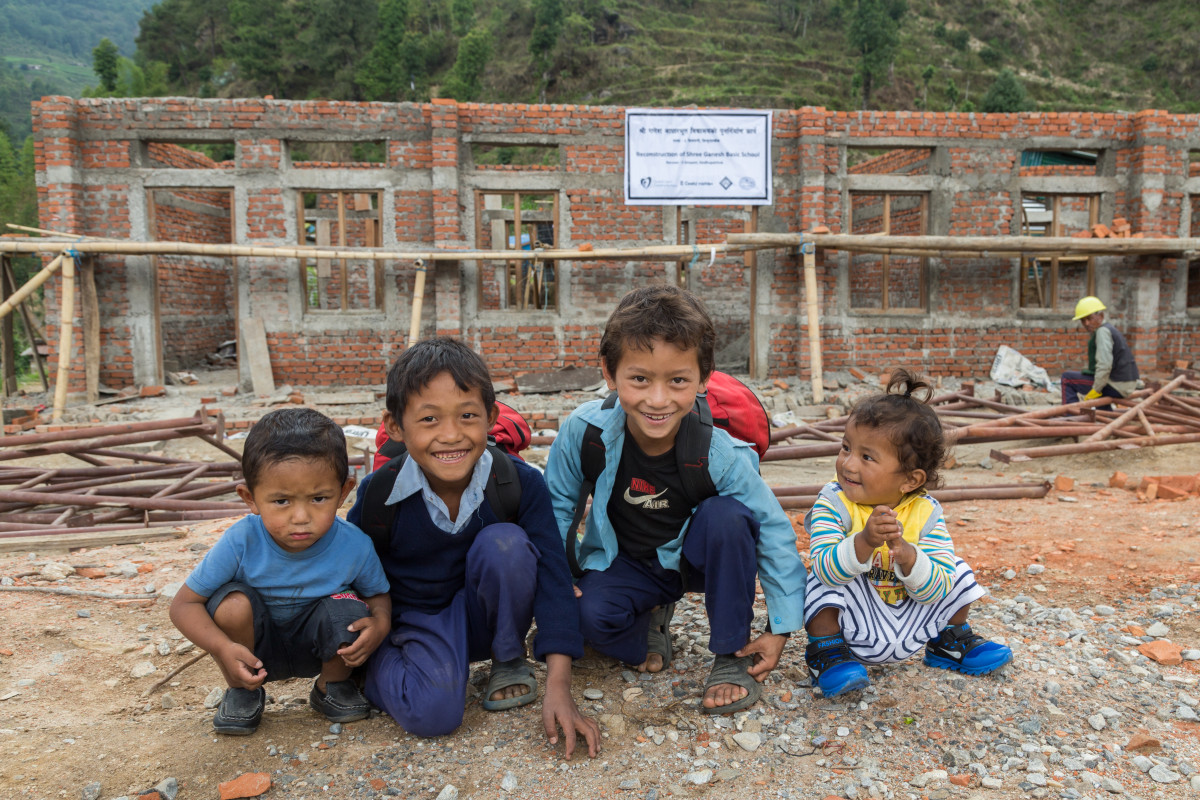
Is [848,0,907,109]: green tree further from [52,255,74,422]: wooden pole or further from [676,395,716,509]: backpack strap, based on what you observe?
[676,395,716,509]: backpack strap

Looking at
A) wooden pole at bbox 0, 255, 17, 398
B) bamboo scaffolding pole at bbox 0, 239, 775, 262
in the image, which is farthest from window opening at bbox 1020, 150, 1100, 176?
wooden pole at bbox 0, 255, 17, 398

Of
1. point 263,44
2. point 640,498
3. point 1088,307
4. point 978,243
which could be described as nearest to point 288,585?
point 640,498

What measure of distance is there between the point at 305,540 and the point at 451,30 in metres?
48.9

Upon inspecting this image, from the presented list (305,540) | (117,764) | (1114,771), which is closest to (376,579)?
(305,540)

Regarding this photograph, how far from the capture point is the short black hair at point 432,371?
213 cm

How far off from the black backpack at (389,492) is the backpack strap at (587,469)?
220 mm

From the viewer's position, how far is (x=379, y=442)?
2752 mm

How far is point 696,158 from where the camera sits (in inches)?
413

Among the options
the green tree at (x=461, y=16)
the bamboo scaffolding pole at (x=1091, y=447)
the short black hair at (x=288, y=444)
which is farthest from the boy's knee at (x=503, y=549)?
the green tree at (x=461, y=16)

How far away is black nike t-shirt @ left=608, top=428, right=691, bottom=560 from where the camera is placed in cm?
241

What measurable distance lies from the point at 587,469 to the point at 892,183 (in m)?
10.2

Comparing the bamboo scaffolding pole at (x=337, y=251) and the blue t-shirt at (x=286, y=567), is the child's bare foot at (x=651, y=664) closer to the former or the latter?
the blue t-shirt at (x=286, y=567)

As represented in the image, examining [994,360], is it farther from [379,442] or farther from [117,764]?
[117,764]

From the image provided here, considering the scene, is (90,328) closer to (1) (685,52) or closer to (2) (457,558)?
(2) (457,558)
